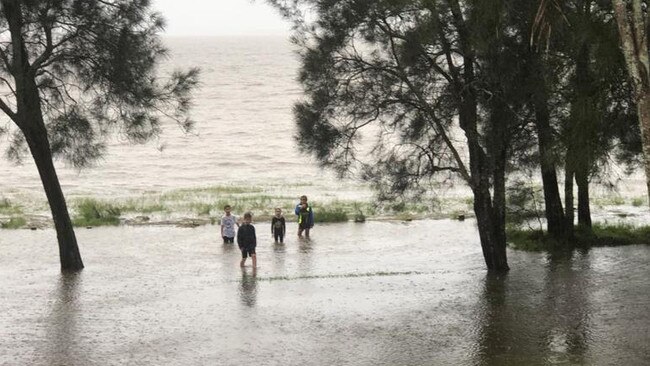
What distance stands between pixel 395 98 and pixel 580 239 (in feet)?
23.0

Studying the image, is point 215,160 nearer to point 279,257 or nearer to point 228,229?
point 228,229

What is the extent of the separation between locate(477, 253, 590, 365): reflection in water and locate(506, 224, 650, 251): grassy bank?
2740mm

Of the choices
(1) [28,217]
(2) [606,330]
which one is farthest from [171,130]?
(2) [606,330]

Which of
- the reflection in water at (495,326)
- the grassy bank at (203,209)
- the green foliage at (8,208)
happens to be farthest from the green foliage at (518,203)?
the green foliage at (8,208)

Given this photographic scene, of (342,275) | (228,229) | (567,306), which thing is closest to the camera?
(567,306)

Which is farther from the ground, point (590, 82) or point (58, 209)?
point (590, 82)

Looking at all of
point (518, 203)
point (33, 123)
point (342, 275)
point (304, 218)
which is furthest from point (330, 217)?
point (33, 123)

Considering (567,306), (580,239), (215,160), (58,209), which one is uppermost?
(215,160)

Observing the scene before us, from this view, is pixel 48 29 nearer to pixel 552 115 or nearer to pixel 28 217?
pixel 552 115

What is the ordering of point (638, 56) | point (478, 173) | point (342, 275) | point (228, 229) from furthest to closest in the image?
point (228, 229) < point (342, 275) < point (478, 173) < point (638, 56)

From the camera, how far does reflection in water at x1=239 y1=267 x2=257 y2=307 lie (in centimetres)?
1485

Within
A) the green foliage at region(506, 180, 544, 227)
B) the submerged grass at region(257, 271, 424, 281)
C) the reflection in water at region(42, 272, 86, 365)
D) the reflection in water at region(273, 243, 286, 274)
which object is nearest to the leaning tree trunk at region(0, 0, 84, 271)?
the reflection in water at region(42, 272, 86, 365)

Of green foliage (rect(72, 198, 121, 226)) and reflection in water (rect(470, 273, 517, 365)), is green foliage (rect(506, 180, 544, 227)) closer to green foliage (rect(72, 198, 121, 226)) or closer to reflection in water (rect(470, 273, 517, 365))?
reflection in water (rect(470, 273, 517, 365))

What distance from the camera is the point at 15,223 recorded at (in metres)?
29.0
